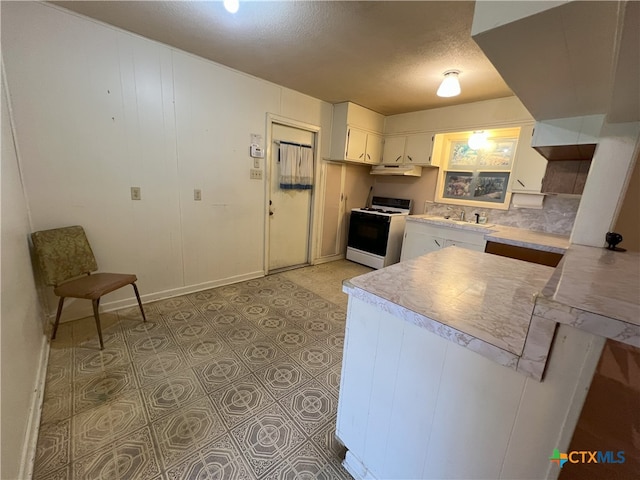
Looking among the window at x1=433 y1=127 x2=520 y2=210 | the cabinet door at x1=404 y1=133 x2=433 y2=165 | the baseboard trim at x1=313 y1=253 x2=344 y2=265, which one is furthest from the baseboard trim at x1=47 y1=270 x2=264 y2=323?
the window at x1=433 y1=127 x2=520 y2=210

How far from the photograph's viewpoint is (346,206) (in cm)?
442

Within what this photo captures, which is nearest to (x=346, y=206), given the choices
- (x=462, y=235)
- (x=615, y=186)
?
(x=462, y=235)

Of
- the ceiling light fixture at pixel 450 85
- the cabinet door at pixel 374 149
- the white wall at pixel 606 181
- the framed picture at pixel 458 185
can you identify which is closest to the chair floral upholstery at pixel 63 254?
the ceiling light fixture at pixel 450 85

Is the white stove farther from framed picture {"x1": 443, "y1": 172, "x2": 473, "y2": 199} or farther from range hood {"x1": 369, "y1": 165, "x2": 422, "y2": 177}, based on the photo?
framed picture {"x1": 443, "y1": 172, "x2": 473, "y2": 199}

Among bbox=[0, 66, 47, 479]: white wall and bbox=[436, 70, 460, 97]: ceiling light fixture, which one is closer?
bbox=[0, 66, 47, 479]: white wall

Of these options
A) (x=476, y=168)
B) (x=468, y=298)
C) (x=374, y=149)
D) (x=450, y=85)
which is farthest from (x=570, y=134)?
(x=374, y=149)

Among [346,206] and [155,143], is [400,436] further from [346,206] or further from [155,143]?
[346,206]

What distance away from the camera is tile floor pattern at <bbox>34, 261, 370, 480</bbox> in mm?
1191

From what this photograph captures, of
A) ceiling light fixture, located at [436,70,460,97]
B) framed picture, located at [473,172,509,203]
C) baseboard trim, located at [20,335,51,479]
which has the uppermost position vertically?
ceiling light fixture, located at [436,70,460,97]

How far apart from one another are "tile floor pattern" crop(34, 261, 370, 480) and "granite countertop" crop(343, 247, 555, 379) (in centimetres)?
93

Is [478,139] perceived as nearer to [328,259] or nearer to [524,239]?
[524,239]

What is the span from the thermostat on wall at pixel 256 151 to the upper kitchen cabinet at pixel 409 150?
2095mm

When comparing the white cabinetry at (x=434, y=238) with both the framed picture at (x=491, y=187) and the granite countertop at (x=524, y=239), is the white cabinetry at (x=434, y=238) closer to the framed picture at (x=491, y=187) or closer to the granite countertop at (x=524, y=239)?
the granite countertop at (x=524, y=239)

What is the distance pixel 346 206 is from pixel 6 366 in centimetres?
397
